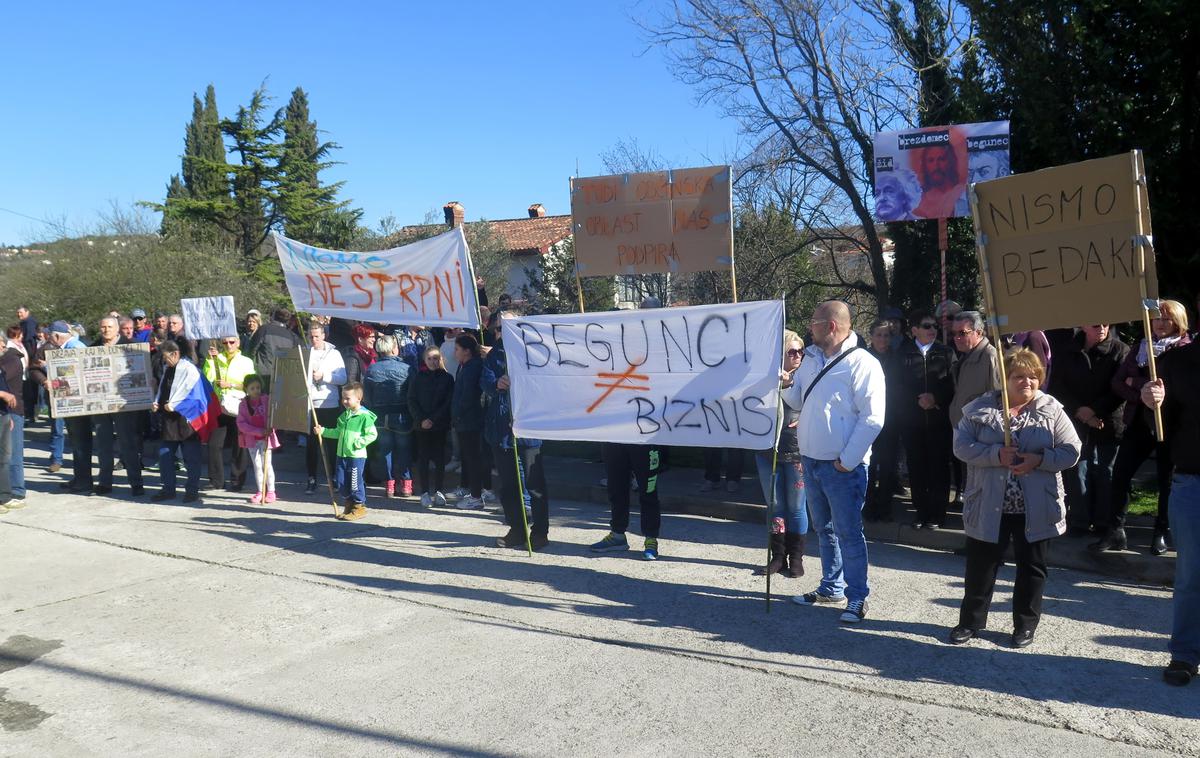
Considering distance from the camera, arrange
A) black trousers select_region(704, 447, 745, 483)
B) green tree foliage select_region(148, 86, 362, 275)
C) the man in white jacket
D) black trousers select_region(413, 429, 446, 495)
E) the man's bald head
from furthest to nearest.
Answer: green tree foliage select_region(148, 86, 362, 275)
black trousers select_region(413, 429, 446, 495)
black trousers select_region(704, 447, 745, 483)
the man's bald head
the man in white jacket

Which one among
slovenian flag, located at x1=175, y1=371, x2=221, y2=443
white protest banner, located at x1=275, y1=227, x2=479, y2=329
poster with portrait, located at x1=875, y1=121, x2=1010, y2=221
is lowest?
slovenian flag, located at x1=175, y1=371, x2=221, y2=443

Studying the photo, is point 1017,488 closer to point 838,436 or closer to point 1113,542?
point 838,436

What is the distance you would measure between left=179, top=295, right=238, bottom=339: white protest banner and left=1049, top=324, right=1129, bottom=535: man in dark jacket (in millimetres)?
9840

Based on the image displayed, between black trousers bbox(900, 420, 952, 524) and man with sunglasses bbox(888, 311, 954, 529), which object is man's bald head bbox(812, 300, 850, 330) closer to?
A: man with sunglasses bbox(888, 311, 954, 529)

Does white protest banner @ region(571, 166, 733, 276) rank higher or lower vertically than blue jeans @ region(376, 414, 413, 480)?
higher

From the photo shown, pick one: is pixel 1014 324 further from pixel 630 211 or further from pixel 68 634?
pixel 68 634

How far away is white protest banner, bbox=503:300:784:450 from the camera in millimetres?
6562

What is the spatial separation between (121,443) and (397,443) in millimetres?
3448

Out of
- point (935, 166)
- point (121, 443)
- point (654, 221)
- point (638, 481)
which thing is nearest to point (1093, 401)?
point (935, 166)

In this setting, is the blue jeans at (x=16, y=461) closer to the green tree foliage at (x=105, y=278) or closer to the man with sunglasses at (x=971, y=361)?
the man with sunglasses at (x=971, y=361)

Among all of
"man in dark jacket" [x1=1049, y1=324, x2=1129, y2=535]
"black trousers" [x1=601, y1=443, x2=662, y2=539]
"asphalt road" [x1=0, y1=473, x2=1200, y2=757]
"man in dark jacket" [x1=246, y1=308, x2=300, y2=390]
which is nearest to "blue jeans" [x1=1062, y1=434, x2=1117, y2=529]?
"man in dark jacket" [x1=1049, y1=324, x2=1129, y2=535]

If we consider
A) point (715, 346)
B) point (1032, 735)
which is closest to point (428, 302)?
point (715, 346)

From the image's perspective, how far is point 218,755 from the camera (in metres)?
4.22

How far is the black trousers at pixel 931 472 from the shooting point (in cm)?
802
